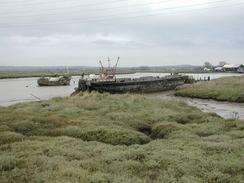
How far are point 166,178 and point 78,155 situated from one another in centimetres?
366

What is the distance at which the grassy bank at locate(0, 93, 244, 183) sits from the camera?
400 inches

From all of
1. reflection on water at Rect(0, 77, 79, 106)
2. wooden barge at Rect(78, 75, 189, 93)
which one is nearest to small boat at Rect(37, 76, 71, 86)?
reflection on water at Rect(0, 77, 79, 106)

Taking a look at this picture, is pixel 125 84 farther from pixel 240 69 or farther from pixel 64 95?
pixel 240 69

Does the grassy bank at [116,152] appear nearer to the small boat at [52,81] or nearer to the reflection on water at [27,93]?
the reflection on water at [27,93]

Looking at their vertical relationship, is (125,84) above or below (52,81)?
above

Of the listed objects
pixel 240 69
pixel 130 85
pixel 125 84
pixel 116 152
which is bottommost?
pixel 240 69

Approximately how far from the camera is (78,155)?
12320 millimetres

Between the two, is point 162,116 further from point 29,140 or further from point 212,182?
point 212,182

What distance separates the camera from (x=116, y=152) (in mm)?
12578

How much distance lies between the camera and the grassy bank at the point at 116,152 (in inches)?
400

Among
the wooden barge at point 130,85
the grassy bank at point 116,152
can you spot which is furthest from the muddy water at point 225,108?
the wooden barge at point 130,85

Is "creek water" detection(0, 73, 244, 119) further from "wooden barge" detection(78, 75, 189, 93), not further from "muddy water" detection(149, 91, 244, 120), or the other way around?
"wooden barge" detection(78, 75, 189, 93)

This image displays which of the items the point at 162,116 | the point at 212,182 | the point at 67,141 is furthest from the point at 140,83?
the point at 212,182

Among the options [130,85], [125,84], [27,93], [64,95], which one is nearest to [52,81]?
[27,93]
